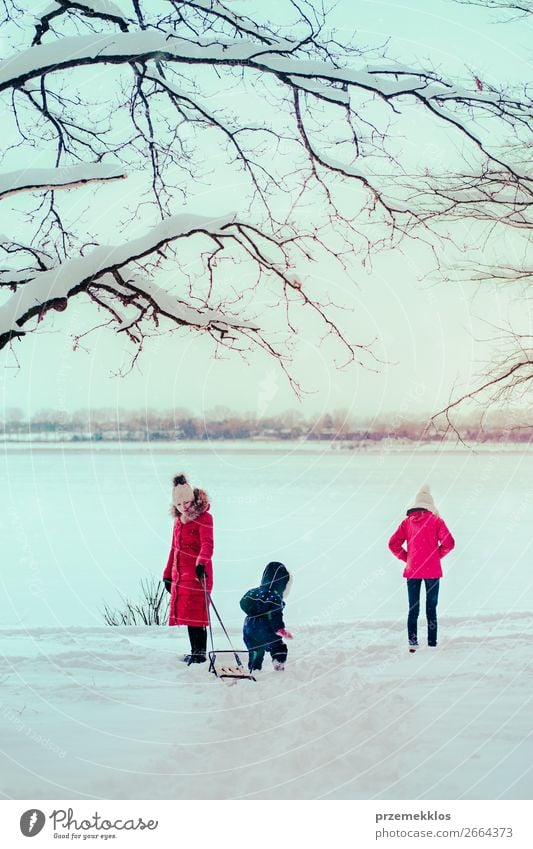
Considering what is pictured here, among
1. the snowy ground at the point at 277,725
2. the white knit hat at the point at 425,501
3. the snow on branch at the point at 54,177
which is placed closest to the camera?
the snowy ground at the point at 277,725

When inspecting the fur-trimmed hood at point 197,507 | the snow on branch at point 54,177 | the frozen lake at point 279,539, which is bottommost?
the frozen lake at point 279,539

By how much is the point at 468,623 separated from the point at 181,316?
4141 millimetres

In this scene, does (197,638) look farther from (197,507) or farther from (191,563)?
(197,507)

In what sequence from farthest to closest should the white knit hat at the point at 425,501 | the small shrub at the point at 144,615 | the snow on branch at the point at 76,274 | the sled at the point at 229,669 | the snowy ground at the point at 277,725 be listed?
the small shrub at the point at 144,615
the white knit hat at the point at 425,501
the sled at the point at 229,669
the snow on branch at the point at 76,274
the snowy ground at the point at 277,725

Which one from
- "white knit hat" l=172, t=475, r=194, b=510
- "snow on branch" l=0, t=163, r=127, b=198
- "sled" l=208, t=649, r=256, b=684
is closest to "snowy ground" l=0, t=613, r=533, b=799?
"sled" l=208, t=649, r=256, b=684

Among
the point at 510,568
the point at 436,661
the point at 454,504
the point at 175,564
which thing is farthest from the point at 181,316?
the point at 454,504

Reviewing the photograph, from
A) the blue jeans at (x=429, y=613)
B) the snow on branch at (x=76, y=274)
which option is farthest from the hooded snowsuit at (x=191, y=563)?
the snow on branch at (x=76, y=274)

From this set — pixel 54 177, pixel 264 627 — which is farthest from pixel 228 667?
pixel 54 177

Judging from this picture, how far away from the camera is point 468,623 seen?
7984 millimetres

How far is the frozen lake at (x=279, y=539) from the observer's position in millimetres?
12078

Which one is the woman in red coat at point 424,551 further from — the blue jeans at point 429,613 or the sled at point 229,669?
the sled at point 229,669

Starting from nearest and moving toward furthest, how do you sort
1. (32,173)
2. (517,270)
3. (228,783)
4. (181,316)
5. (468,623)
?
1. (228,783)
2. (32,173)
3. (181,316)
4. (517,270)
5. (468,623)

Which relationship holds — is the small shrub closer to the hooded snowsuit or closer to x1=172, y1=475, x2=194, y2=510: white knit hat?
the hooded snowsuit

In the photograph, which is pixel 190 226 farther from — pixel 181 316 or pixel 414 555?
pixel 414 555
